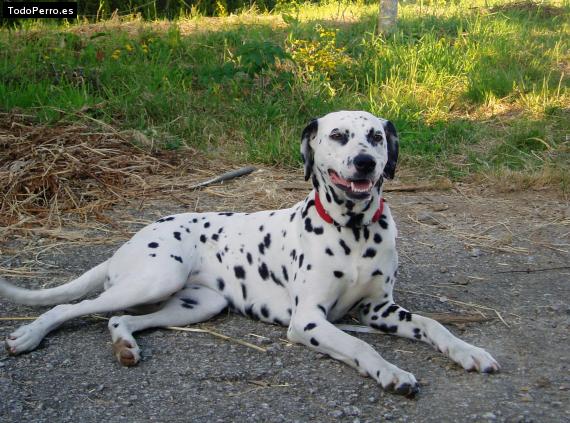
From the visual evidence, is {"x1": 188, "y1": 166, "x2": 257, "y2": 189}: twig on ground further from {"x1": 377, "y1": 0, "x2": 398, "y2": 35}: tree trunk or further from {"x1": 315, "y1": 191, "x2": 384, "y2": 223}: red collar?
{"x1": 377, "y1": 0, "x2": 398, "y2": 35}: tree trunk

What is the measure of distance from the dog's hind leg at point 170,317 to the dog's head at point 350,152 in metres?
0.95

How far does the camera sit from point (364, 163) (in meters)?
4.23

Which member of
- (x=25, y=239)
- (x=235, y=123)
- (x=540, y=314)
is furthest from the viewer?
(x=235, y=123)

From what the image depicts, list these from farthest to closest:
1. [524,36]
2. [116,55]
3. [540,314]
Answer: [524,36], [116,55], [540,314]

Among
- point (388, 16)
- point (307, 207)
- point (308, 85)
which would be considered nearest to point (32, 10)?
point (308, 85)

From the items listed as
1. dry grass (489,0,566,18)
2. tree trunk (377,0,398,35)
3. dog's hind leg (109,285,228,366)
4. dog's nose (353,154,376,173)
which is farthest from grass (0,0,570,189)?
dog's nose (353,154,376,173)

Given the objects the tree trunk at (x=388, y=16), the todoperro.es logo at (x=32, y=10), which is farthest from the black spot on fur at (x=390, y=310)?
the todoperro.es logo at (x=32, y=10)

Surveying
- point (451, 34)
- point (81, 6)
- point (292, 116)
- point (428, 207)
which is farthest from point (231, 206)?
point (81, 6)

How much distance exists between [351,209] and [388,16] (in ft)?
24.0

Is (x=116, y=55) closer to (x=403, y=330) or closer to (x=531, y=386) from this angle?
(x=403, y=330)

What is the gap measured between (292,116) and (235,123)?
0.63 m

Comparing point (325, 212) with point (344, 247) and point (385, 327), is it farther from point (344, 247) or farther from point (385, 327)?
point (385, 327)

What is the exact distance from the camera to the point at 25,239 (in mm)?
6191

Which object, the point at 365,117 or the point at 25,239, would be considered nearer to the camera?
the point at 365,117
